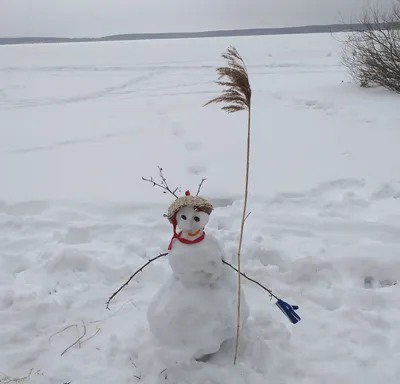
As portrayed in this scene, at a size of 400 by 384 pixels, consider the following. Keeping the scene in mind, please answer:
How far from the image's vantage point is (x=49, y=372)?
211 cm

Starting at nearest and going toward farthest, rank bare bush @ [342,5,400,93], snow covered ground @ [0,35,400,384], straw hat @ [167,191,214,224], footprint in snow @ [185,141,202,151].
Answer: straw hat @ [167,191,214,224], snow covered ground @ [0,35,400,384], footprint in snow @ [185,141,202,151], bare bush @ [342,5,400,93]

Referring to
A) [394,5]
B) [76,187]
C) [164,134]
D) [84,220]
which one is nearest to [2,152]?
[76,187]

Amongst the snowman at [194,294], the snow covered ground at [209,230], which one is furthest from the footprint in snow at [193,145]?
the snowman at [194,294]

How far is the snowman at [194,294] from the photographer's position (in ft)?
6.07

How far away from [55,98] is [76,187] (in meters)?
5.45

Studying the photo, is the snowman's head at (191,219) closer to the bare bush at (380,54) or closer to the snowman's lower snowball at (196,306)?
the snowman's lower snowball at (196,306)

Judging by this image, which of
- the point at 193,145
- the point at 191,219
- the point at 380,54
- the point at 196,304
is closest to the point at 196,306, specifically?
the point at 196,304

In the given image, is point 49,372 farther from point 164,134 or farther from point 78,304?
point 164,134

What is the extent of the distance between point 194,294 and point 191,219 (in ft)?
1.17

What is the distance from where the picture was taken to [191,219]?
1.84 meters

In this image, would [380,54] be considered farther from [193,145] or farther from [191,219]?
[191,219]

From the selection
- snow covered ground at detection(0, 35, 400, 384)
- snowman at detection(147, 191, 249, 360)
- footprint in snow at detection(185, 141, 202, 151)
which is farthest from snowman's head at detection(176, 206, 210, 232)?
footprint in snow at detection(185, 141, 202, 151)

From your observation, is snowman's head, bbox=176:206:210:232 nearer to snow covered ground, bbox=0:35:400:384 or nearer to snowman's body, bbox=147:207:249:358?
snowman's body, bbox=147:207:249:358

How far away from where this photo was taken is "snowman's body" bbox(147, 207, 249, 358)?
1.86 meters
